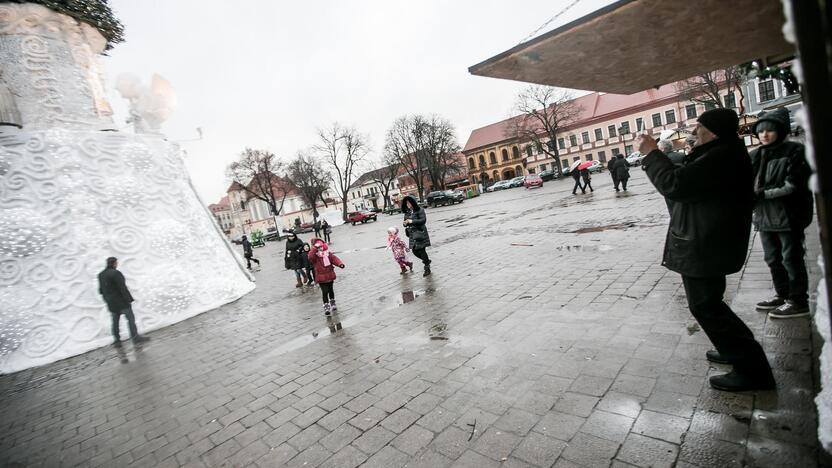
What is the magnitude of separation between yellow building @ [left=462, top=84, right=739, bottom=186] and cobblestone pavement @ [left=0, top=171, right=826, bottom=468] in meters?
46.7

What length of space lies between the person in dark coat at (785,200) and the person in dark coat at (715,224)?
1.38 m

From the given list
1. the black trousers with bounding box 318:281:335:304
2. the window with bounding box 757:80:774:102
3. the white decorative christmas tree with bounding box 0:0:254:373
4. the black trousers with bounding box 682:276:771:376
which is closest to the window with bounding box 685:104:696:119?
the window with bounding box 757:80:774:102

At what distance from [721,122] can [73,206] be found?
1209 centimetres

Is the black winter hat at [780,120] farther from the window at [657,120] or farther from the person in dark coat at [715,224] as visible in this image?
the window at [657,120]

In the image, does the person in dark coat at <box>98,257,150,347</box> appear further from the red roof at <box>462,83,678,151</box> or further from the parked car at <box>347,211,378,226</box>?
the red roof at <box>462,83,678,151</box>

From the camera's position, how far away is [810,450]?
6.88ft

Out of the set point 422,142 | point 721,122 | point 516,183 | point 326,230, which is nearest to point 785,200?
point 721,122

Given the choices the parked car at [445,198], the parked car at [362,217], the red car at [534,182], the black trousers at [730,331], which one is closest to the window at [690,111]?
the red car at [534,182]

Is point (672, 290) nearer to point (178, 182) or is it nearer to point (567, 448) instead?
point (567, 448)

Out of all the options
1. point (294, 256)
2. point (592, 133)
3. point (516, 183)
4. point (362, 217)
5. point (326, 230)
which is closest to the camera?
point (294, 256)

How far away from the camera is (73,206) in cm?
921

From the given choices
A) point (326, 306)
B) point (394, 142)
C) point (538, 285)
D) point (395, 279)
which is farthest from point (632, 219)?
point (394, 142)

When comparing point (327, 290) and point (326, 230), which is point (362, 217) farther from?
point (327, 290)

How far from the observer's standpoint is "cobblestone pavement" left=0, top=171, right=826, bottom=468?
8.32 ft
